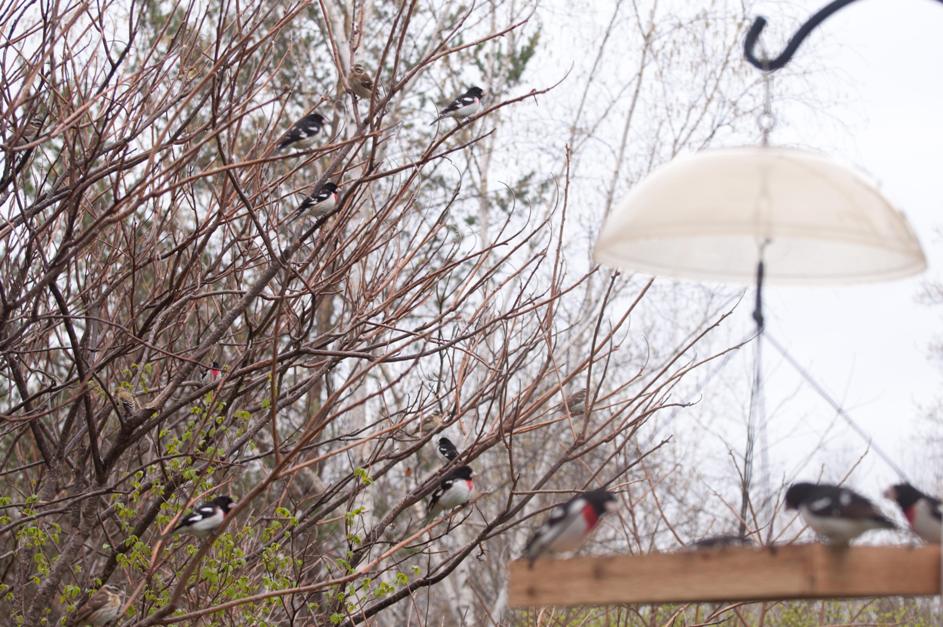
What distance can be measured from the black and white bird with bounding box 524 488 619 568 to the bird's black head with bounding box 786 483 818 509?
0.48 meters

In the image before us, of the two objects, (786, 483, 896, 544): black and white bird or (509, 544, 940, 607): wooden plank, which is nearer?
(509, 544, 940, 607): wooden plank

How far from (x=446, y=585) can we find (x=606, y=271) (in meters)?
4.39

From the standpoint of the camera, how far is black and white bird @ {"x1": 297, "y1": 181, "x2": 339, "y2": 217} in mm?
5551

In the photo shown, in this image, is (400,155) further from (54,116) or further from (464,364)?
(464,364)

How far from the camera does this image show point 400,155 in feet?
41.3

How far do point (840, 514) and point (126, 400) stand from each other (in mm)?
3934

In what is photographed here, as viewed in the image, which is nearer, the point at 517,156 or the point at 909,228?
the point at 909,228

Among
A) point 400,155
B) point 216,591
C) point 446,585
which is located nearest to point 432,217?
point 400,155

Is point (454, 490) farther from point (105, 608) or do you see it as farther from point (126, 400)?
point (105, 608)

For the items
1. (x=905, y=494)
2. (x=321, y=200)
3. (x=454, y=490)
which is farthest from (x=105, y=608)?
(x=905, y=494)

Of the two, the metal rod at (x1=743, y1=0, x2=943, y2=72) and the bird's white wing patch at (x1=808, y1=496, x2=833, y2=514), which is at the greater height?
the metal rod at (x1=743, y1=0, x2=943, y2=72)

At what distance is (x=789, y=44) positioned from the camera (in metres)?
2.77

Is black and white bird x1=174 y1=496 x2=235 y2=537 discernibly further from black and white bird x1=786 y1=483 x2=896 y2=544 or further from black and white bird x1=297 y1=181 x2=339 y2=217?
black and white bird x1=786 y1=483 x2=896 y2=544

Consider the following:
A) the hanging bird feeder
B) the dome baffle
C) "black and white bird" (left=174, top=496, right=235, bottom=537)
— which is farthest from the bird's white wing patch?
"black and white bird" (left=174, top=496, right=235, bottom=537)
